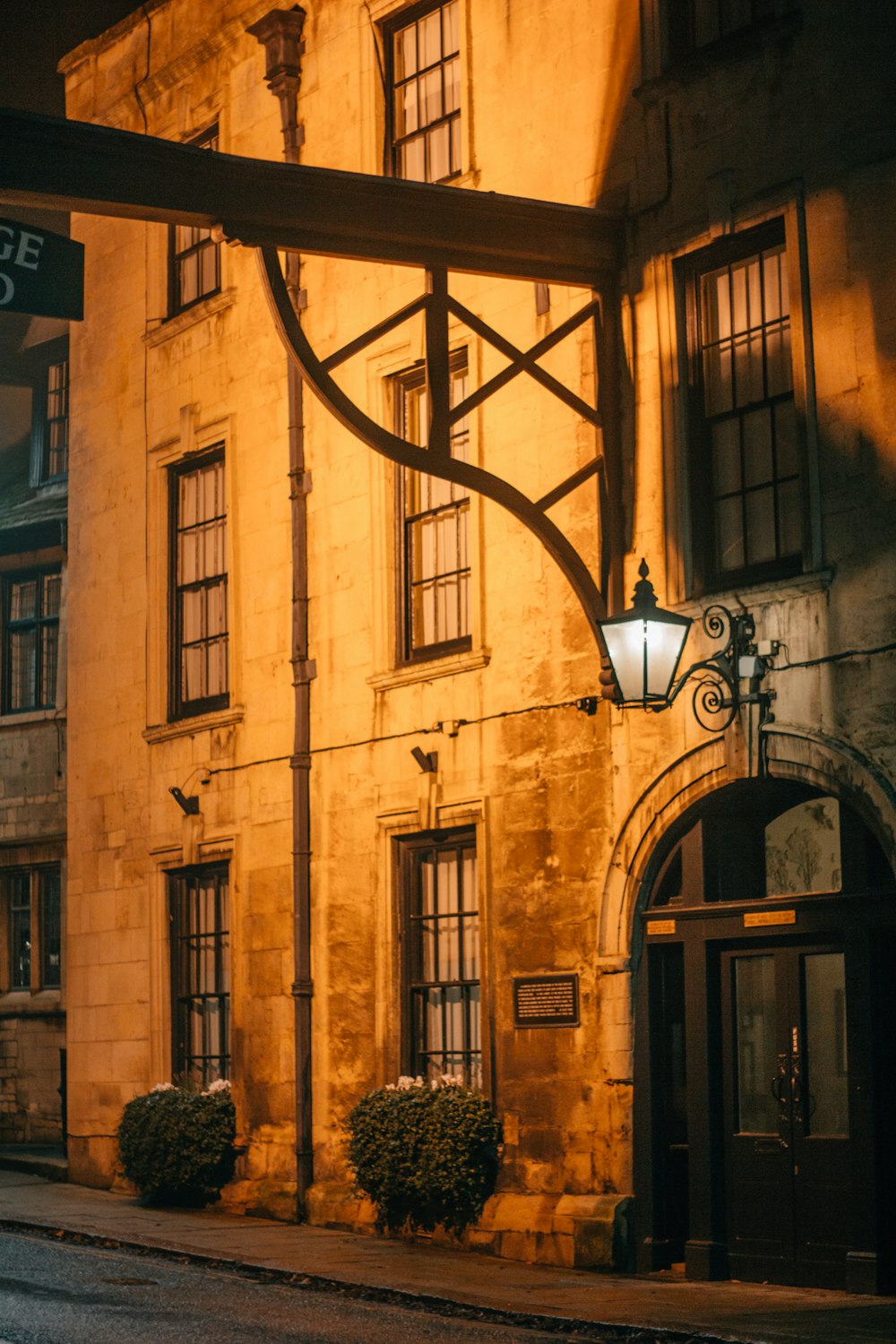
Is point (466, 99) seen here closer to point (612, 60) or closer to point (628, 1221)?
point (612, 60)

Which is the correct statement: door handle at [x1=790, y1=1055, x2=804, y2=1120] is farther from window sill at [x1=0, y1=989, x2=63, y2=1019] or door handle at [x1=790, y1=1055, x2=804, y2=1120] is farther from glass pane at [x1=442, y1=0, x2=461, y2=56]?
window sill at [x1=0, y1=989, x2=63, y2=1019]

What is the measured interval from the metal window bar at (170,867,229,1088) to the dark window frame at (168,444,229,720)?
5.17ft

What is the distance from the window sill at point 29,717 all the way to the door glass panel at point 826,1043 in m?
13.2

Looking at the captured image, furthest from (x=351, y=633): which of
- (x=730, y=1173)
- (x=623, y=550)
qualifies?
(x=730, y=1173)

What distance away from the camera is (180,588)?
20.0m

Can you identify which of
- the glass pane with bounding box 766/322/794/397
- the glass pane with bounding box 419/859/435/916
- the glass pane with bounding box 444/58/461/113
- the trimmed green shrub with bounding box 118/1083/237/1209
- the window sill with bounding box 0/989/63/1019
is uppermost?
the glass pane with bounding box 444/58/461/113

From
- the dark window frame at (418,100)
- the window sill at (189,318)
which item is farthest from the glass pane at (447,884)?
A: the window sill at (189,318)

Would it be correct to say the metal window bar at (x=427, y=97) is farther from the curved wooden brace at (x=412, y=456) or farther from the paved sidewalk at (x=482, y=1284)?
the paved sidewalk at (x=482, y=1284)

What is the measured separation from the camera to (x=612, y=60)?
591 inches

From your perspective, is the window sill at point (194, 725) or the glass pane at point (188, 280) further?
the glass pane at point (188, 280)

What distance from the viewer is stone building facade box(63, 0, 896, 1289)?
13094 millimetres

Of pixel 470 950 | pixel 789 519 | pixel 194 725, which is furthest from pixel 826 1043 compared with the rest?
pixel 194 725

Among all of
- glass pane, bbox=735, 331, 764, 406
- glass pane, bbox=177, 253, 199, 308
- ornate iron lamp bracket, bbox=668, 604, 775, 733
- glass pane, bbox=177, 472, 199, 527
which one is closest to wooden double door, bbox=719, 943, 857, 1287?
ornate iron lamp bracket, bbox=668, 604, 775, 733

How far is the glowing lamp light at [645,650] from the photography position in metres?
13.3
